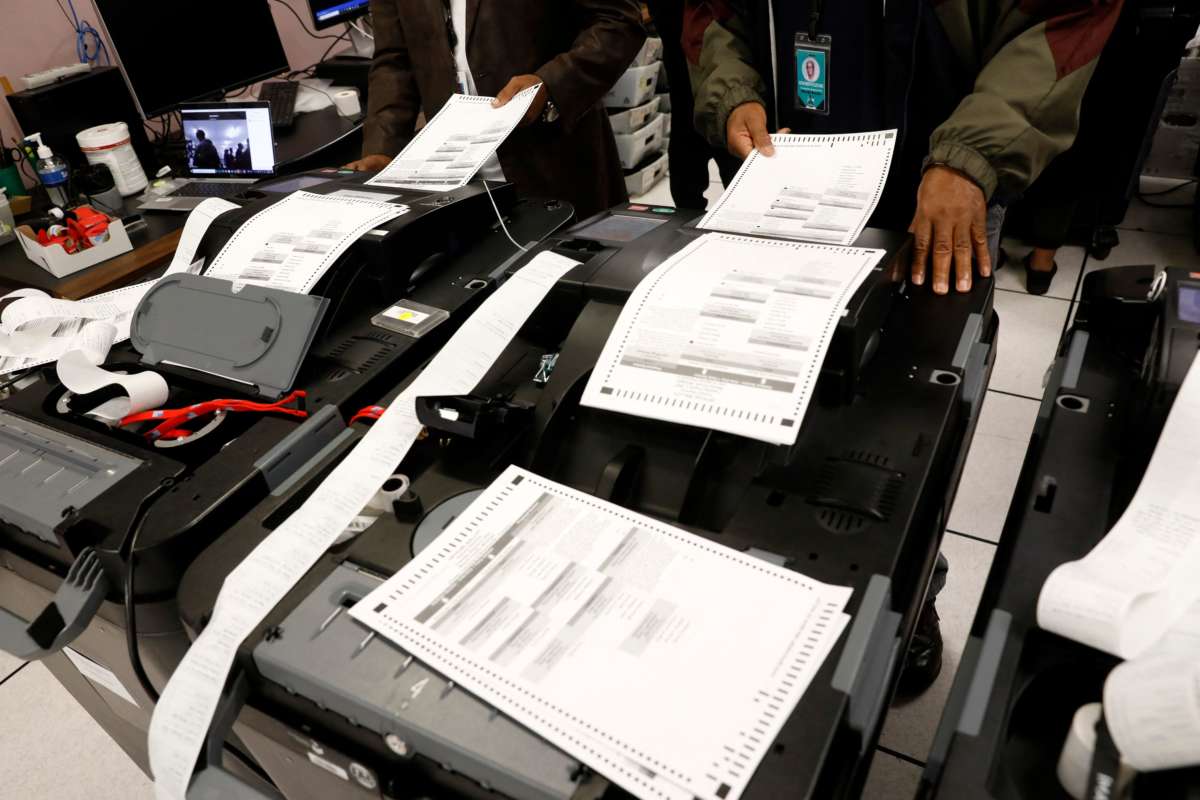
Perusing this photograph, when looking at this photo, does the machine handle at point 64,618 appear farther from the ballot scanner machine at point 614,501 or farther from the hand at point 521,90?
the hand at point 521,90

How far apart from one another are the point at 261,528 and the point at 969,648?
597 millimetres

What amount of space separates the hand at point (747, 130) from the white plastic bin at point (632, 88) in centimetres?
182

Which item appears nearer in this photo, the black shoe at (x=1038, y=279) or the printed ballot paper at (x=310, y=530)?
the printed ballot paper at (x=310, y=530)

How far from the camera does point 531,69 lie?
5.71ft

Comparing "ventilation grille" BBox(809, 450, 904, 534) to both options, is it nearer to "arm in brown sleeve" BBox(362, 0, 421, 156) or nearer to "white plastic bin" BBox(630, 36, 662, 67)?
"arm in brown sleeve" BBox(362, 0, 421, 156)

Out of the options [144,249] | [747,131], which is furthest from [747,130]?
[144,249]

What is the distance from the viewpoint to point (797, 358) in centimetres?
68

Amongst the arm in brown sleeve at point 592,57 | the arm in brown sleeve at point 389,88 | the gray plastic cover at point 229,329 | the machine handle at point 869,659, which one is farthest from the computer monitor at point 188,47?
the machine handle at point 869,659

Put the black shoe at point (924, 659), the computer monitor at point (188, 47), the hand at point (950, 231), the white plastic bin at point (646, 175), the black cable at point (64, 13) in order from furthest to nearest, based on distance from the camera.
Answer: the white plastic bin at point (646, 175) < the black cable at point (64, 13) < the computer monitor at point (188, 47) < the black shoe at point (924, 659) < the hand at point (950, 231)

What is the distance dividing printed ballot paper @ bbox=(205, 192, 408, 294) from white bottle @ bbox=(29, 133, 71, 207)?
1.14 meters

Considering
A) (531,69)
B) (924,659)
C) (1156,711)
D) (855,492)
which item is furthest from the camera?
(531,69)

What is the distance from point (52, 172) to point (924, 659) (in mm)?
2136

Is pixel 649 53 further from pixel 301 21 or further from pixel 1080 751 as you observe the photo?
pixel 1080 751

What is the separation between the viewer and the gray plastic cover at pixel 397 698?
0.50 m
